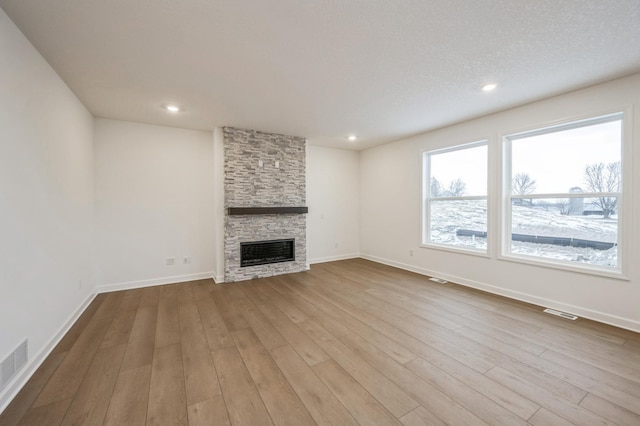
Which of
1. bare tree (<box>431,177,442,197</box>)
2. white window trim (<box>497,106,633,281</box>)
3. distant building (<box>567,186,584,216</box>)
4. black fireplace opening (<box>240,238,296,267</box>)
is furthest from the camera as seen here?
bare tree (<box>431,177,442,197</box>)

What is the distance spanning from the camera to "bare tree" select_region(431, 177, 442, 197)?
474 centimetres

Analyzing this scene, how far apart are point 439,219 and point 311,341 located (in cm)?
345

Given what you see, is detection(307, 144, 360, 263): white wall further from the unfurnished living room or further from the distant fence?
the distant fence

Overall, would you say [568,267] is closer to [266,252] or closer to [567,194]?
[567,194]

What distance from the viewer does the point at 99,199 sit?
3.89 m

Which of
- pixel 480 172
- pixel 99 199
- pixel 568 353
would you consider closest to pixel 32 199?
pixel 99 199

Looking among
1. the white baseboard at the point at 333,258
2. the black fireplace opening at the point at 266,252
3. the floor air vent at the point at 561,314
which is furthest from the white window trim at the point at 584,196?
the black fireplace opening at the point at 266,252

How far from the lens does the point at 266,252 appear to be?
483 centimetres

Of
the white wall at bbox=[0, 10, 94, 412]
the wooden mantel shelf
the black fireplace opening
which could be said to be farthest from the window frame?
the white wall at bbox=[0, 10, 94, 412]

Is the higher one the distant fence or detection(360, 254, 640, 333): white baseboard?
the distant fence

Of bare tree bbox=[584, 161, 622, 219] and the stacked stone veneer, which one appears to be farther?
the stacked stone veneer

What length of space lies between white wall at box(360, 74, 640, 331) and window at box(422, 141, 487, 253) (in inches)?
7.4

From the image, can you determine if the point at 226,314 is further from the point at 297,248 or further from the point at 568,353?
the point at 568,353

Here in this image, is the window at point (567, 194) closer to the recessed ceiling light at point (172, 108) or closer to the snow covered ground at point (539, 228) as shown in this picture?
the snow covered ground at point (539, 228)
